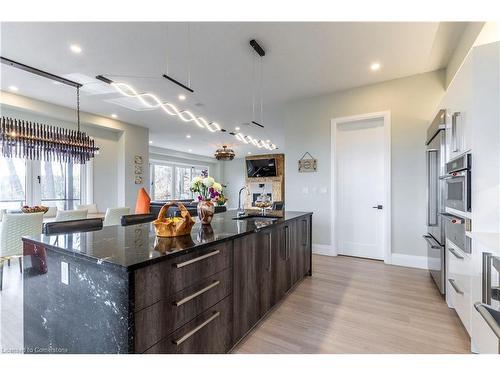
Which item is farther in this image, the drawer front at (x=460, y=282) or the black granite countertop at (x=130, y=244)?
the drawer front at (x=460, y=282)

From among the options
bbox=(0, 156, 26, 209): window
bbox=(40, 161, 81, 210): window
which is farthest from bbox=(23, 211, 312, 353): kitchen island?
bbox=(40, 161, 81, 210): window

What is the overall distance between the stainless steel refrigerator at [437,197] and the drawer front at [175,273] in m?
2.36

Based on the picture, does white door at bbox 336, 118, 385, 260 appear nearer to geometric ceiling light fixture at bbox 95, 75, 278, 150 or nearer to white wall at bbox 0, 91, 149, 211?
geometric ceiling light fixture at bbox 95, 75, 278, 150

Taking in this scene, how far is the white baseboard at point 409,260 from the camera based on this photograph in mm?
3840

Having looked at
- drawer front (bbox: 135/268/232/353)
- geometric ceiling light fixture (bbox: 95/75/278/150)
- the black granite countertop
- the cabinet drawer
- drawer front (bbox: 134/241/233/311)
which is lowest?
the cabinet drawer

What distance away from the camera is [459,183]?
2.04 m

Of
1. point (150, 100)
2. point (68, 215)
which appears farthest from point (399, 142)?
point (68, 215)

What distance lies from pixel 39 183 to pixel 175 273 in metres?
5.93

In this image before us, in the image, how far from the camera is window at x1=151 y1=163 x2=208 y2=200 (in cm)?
1073

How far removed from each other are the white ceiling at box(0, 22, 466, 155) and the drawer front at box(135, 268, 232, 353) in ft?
8.57

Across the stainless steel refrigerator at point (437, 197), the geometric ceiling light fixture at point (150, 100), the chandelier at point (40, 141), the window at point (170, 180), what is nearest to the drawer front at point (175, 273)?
the stainless steel refrigerator at point (437, 197)

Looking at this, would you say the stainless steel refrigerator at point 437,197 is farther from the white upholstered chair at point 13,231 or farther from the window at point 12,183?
the window at point 12,183

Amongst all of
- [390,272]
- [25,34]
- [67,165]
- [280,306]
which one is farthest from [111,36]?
[390,272]
